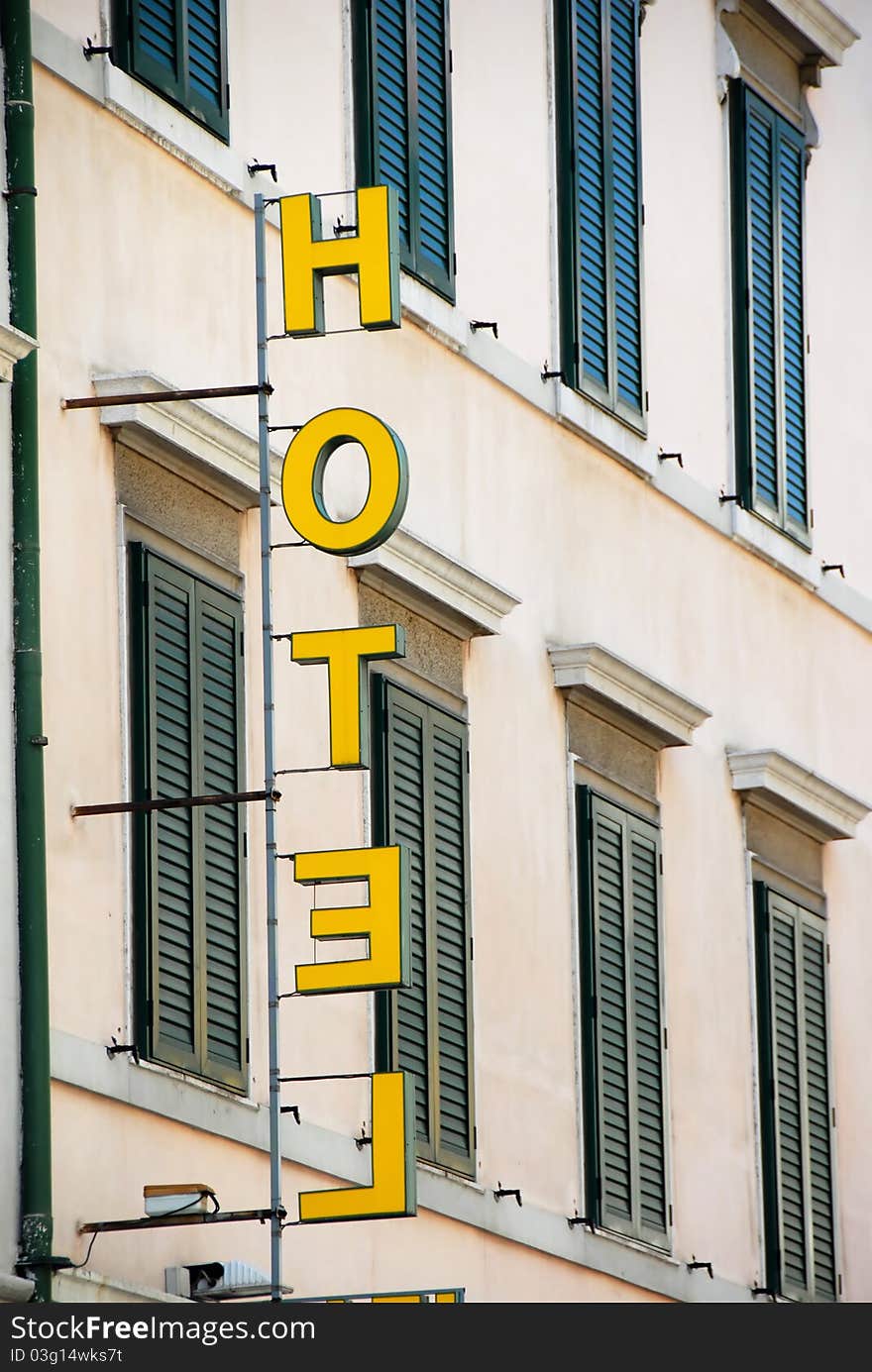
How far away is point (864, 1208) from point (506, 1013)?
16.7ft

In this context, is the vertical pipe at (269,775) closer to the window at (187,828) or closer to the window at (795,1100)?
the window at (187,828)

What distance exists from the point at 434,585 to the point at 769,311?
19.5ft

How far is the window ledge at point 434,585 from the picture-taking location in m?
21.7

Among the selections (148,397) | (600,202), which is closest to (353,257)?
(148,397)

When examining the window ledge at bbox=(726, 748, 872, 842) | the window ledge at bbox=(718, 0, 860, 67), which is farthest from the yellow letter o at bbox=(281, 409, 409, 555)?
the window ledge at bbox=(718, 0, 860, 67)

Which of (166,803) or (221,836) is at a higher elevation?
(221,836)

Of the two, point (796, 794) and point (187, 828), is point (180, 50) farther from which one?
point (796, 794)

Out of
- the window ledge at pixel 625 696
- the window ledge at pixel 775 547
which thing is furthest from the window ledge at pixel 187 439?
the window ledge at pixel 775 547

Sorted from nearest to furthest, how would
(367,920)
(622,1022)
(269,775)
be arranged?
(269,775) < (367,920) < (622,1022)

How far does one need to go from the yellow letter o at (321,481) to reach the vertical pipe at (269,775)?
8.1 inches

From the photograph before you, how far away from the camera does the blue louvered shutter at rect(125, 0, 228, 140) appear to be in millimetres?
20203

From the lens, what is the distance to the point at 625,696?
950 inches
